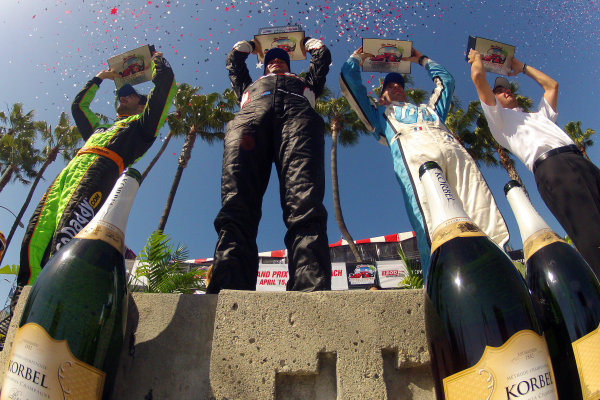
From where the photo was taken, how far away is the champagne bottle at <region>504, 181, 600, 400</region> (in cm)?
80

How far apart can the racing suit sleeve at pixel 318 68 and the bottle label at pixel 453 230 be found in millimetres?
1779

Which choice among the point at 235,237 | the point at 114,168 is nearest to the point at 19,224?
the point at 114,168

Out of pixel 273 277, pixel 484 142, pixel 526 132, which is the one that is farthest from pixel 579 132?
pixel 526 132

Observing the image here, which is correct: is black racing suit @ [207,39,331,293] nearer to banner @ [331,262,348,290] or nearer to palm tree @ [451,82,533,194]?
banner @ [331,262,348,290]

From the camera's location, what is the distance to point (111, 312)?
3.16 ft

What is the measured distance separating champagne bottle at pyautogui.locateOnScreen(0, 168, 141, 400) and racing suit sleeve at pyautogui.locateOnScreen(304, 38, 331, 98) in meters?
1.85

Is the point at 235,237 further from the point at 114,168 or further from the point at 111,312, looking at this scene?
the point at 114,168

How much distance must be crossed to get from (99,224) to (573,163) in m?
2.18

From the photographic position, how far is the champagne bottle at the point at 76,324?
2.54 ft

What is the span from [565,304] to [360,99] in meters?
2.03

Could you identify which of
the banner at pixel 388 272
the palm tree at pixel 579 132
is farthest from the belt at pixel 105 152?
the palm tree at pixel 579 132

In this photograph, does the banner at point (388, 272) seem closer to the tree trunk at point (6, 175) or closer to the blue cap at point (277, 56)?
the blue cap at point (277, 56)

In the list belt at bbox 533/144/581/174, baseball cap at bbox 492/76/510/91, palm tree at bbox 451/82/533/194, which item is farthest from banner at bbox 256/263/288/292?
belt at bbox 533/144/581/174

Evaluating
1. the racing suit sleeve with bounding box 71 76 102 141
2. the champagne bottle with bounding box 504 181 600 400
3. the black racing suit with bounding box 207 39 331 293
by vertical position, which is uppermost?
the racing suit sleeve with bounding box 71 76 102 141
